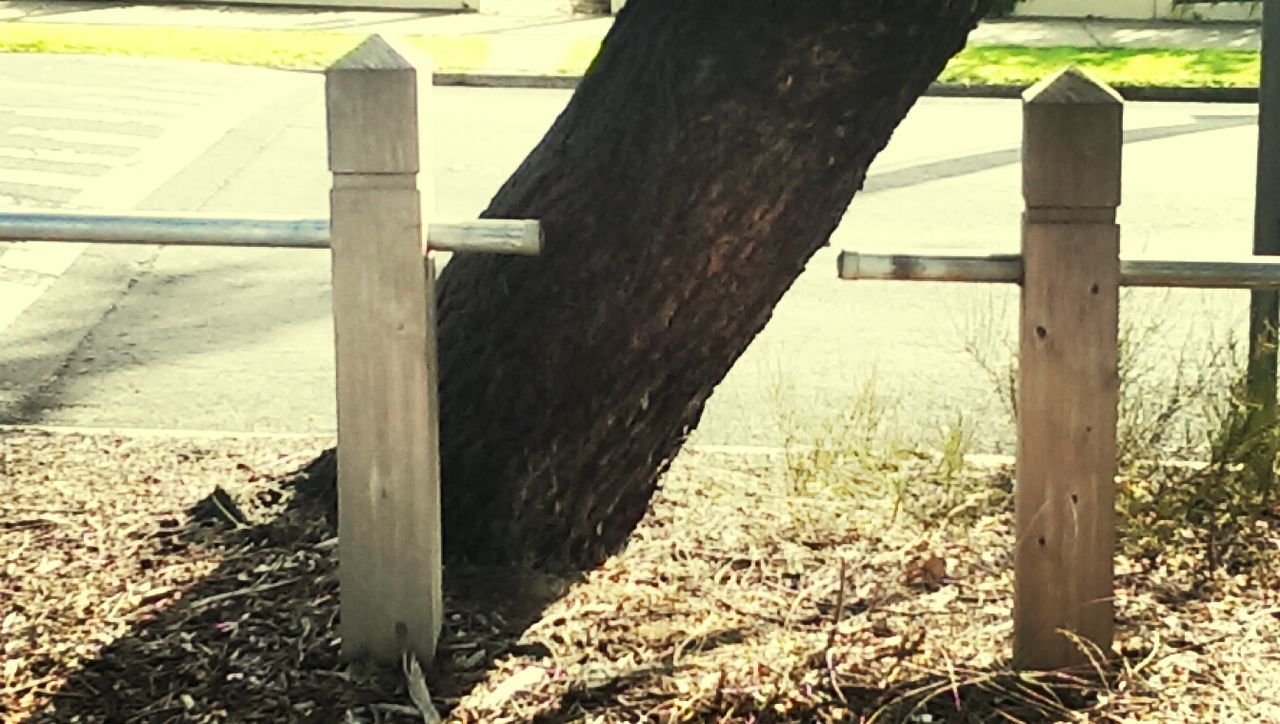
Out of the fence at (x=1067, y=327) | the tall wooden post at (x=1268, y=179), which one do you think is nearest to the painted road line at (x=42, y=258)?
the tall wooden post at (x=1268, y=179)

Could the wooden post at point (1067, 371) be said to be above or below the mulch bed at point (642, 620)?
above

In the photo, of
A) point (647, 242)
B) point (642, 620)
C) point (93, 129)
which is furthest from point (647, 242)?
point (93, 129)

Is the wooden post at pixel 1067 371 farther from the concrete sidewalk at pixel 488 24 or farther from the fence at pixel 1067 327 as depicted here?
the concrete sidewalk at pixel 488 24

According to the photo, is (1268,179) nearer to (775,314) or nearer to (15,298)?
(775,314)

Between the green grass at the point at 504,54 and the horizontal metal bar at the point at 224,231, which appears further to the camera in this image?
the green grass at the point at 504,54

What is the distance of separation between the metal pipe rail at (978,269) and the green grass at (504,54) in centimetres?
1275

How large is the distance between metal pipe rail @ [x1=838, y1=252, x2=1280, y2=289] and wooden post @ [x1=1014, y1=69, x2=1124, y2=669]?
2.1 inches

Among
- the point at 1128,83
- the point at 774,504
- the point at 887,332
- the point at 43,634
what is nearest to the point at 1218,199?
the point at 887,332

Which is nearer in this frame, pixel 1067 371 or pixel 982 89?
pixel 1067 371

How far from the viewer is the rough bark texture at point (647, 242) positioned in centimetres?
394

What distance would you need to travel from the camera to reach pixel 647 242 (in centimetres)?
404

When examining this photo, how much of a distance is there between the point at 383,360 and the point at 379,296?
0.13 metres

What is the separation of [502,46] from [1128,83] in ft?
21.4

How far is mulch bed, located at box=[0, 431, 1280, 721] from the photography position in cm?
366
